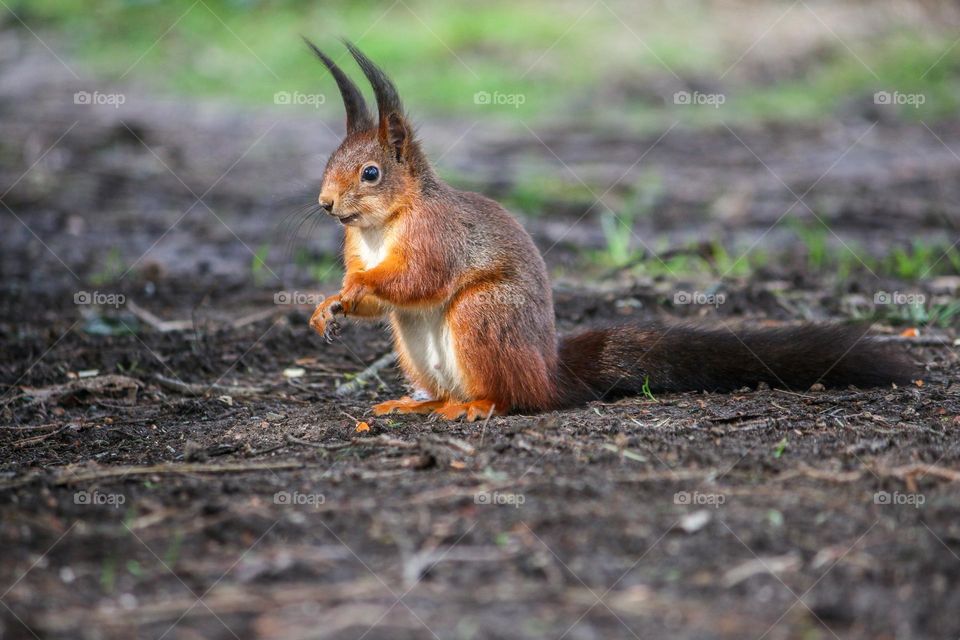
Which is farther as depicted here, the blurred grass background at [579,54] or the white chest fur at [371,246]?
the blurred grass background at [579,54]

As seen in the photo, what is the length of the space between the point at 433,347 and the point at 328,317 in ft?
1.48

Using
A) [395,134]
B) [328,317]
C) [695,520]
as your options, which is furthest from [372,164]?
[695,520]

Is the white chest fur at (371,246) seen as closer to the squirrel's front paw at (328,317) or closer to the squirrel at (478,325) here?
the squirrel at (478,325)

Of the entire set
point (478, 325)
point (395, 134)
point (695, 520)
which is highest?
point (395, 134)

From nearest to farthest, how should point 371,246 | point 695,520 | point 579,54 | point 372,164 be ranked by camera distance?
point 695,520 → point 372,164 → point 371,246 → point 579,54

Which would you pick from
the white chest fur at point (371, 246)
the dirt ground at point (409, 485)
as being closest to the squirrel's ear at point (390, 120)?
the white chest fur at point (371, 246)

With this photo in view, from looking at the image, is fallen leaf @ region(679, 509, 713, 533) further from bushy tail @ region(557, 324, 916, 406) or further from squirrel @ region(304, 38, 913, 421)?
bushy tail @ region(557, 324, 916, 406)

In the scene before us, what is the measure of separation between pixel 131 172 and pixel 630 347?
647 centimetres

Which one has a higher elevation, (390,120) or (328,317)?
(390,120)

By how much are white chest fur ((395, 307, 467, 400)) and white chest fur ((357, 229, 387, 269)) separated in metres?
0.24

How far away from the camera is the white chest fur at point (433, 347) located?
4.36m

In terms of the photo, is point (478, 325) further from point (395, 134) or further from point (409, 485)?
point (409, 485)

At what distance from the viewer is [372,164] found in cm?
443

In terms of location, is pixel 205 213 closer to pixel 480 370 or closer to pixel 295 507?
pixel 480 370
